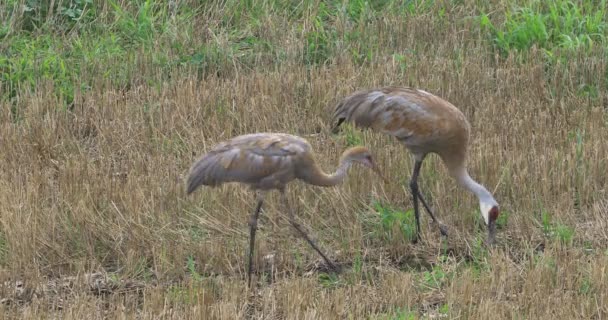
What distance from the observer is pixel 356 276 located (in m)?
6.54

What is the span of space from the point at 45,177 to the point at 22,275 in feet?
3.80

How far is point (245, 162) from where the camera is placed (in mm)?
6598

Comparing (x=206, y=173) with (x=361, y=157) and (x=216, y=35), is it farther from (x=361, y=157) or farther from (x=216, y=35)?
(x=216, y=35)

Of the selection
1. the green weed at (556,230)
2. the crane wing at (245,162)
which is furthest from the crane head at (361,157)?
the green weed at (556,230)

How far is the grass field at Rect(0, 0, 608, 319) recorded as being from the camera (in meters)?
6.22

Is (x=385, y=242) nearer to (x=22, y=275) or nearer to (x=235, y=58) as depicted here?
(x=22, y=275)

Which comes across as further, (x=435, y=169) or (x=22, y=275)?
(x=435, y=169)

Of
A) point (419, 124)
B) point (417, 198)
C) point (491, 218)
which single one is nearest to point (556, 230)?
point (491, 218)

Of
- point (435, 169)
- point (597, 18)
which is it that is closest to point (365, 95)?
point (435, 169)

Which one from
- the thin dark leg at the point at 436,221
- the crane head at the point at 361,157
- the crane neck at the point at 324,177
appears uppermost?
the crane head at the point at 361,157

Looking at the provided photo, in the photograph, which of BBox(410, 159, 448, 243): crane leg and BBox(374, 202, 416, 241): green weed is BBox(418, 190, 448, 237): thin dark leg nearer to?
BBox(410, 159, 448, 243): crane leg

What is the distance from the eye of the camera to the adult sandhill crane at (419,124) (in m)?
7.10

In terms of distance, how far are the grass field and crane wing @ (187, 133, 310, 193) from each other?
429 millimetres

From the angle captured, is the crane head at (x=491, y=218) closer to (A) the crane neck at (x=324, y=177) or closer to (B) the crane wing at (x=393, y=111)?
(B) the crane wing at (x=393, y=111)
